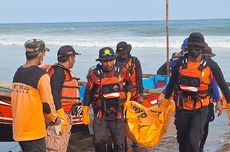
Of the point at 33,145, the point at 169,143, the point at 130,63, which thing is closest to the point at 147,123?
the point at 130,63

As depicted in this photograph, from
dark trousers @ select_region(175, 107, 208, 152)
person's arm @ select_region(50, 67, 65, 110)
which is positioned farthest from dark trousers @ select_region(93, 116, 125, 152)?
person's arm @ select_region(50, 67, 65, 110)

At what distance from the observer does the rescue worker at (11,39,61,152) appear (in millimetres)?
4078

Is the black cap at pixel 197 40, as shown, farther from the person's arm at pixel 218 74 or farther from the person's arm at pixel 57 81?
the person's arm at pixel 57 81

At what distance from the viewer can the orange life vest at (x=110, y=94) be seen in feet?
18.0

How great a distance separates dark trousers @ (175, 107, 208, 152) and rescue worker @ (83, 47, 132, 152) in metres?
0.77

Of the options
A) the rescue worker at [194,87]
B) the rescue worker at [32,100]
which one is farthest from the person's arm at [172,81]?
the rescue worker at [32,100]

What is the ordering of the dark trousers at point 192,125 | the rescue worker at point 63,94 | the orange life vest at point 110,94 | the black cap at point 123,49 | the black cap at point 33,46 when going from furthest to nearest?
the black cap at point 123,49 < the orange life vest at point 110,94 < the dark trousers at point 192,125 < the rescue worker at point 63,94 < the black cap at point 33,46

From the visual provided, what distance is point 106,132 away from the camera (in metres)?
5.62

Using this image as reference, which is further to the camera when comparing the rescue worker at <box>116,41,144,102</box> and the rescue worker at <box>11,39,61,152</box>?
the rescue worker at <box>116,41,144,102</box>

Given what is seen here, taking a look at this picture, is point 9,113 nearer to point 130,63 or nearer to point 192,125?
point 130,63

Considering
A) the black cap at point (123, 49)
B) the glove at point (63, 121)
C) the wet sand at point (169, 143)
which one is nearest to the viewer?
the glove at point (63, 121)

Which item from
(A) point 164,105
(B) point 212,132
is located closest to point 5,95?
(A) point 164,105

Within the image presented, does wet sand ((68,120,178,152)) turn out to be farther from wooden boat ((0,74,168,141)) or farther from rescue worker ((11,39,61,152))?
rescue worker ((11,39,61,152))

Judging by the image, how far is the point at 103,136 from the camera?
555 cm
